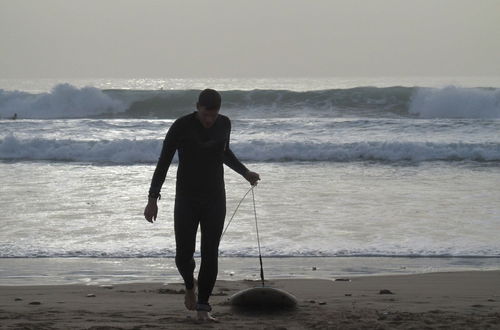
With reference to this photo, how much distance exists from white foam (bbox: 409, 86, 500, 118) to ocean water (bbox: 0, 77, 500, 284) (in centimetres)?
9

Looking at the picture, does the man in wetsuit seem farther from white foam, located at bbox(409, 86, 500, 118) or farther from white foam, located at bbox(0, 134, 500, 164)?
white foam, located at bbox(409, 86, 500, 118)

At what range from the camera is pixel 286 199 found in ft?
42.5

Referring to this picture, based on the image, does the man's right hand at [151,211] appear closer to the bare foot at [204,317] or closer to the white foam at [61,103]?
the bare foot at [204,317]

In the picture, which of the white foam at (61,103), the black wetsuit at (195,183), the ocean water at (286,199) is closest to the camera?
the black wetsuit at (195,183)

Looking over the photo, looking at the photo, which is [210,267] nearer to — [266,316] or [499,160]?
[266,316]

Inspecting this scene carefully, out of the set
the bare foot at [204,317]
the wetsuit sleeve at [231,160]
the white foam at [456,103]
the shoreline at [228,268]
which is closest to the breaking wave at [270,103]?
the white foam at [456,103]

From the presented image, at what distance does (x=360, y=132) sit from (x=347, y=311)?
65.1ft

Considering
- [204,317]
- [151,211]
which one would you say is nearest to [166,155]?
[151,211]

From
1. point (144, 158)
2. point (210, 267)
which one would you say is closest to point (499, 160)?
point (144, 158)

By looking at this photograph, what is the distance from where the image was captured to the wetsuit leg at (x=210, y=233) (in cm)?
541

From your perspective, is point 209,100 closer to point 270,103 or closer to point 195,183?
point 195,183

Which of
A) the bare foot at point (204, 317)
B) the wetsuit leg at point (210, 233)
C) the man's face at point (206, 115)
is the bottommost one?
the bare foot at point (204, 317)

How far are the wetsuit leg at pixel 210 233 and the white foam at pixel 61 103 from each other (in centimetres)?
3027

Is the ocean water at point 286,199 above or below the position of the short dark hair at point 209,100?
below
